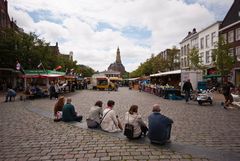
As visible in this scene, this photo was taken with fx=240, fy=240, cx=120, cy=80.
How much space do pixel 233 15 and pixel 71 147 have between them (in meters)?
38.2

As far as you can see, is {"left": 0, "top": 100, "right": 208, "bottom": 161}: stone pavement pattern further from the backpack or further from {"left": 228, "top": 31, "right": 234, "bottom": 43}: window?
{"left": 228, "top": 31, "right": 234, "bottom": 43}: window

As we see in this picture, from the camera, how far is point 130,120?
6934 millimetres

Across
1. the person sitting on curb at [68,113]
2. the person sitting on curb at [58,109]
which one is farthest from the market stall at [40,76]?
the person sitting on curb at [68,113]

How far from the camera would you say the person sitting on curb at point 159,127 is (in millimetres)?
6336

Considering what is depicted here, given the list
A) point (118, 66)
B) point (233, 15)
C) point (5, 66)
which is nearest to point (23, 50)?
point (5, 66)

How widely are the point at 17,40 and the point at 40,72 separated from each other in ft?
37.0

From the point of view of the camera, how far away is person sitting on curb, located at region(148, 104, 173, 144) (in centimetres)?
634

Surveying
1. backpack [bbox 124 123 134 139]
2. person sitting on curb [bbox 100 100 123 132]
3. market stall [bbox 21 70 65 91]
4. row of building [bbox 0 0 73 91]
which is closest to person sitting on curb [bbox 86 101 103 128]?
person sitting on curb [bbox 100 100 123 132]

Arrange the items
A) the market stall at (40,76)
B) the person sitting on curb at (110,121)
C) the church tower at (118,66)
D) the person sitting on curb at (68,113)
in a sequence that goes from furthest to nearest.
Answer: the church tower at (118,66) < the market stall at (40,76) < the person sitting on curb at (68,113) < the person sitting on curb at (110,121)

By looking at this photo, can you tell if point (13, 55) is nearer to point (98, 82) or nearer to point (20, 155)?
point (98, 82)

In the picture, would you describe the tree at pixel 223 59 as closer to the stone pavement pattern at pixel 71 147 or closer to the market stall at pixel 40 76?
the market stall at pixel 40 76

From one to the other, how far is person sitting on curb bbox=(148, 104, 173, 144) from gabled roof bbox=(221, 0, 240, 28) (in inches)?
1390

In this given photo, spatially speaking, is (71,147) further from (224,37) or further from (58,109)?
(224,37)

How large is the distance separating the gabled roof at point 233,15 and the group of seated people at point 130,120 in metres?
34.4
